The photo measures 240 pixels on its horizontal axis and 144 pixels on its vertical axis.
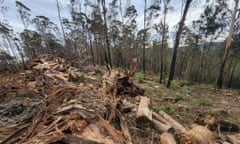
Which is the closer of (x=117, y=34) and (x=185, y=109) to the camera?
(x=185, y=109)

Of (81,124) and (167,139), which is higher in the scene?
(81,124)

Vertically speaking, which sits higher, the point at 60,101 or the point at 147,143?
the point at 60,101

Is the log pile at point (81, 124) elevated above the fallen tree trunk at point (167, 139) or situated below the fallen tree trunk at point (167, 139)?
above

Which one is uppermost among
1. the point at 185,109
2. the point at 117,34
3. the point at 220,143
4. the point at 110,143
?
the point at 117,34

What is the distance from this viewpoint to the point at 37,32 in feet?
79.3

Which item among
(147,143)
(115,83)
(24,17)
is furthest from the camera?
(24,17)

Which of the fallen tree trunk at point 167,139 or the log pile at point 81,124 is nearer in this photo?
the log pile at point 81,124

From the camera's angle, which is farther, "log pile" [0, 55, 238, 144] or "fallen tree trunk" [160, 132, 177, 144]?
"fallen tree trunk" [160, 132, 177, 144]

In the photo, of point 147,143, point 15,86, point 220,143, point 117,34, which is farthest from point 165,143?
point 117,34

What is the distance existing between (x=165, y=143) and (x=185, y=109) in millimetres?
2301

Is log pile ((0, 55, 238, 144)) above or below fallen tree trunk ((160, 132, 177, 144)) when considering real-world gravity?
above

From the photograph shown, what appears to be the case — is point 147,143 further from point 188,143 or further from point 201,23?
point 201,23

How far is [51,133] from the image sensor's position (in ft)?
5.29

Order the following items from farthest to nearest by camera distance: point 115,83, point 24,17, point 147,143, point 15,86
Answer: point 24,17
point 115,83
point 15,86
point 147,143
